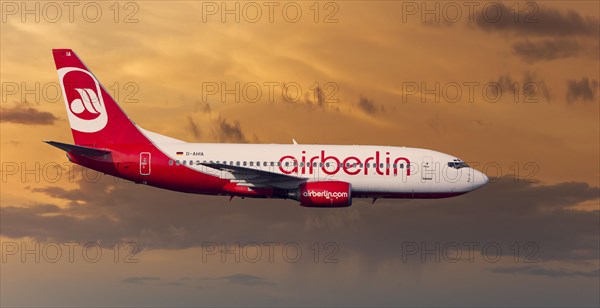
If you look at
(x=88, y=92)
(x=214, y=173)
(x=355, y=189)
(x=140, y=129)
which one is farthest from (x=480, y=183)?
(x=88, y=92)

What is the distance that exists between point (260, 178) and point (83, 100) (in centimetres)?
1242

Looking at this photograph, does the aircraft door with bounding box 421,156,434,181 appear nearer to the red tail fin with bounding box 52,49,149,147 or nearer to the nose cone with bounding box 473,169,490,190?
the nose cone with bounding box 473,169,490,190

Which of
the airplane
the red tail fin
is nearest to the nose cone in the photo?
the airplane

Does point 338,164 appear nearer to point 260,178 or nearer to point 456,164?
point 260,178

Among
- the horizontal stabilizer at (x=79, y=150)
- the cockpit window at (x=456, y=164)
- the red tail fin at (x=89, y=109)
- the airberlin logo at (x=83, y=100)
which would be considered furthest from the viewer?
the cockpit window at (x=456, y=164)

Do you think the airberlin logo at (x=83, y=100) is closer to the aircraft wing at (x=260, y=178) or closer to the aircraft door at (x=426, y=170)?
the aircraft wing at (x=260, y=178)

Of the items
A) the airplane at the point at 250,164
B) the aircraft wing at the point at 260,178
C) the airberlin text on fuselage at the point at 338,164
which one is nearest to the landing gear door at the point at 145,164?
the airplane at the point at 250,164

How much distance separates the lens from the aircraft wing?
4916 cm

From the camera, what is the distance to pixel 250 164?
5041 cm

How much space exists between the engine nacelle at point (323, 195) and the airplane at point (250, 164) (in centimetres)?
6

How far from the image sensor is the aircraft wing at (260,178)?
49.2 meters

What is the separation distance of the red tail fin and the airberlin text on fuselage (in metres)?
9.06

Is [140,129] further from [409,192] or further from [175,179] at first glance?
[409,192]

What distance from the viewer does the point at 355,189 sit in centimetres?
5081
